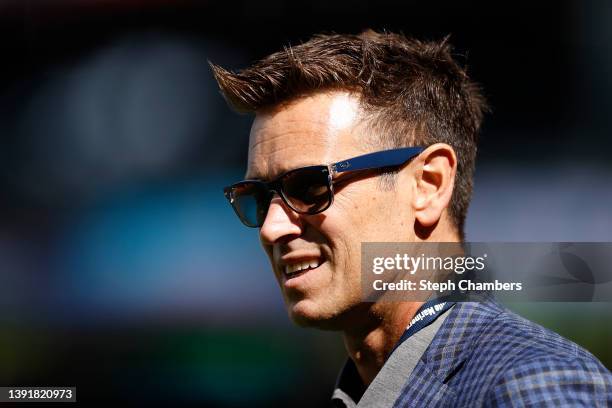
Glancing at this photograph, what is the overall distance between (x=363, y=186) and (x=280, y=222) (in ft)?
0.93

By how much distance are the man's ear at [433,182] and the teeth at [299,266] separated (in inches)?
13.8

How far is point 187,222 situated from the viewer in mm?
5492

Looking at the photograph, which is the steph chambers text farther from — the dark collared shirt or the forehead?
the forehead

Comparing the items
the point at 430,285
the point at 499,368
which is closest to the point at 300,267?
the point at 430,285

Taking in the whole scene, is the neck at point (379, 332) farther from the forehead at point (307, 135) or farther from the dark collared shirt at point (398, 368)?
the forehead at point (307, 135)

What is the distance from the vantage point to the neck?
2152mm

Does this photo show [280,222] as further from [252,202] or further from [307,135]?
[307,135]

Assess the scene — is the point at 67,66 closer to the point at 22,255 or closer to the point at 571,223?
the point at 22,255

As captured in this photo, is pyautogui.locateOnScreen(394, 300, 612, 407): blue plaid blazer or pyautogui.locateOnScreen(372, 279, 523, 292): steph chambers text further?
pyautogui.locateOnScreen(372, 279, 523, 292): steph chambers text

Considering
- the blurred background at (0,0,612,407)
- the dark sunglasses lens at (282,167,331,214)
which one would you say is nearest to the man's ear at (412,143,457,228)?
the dark sunglasses lens at (282,167,331,214)

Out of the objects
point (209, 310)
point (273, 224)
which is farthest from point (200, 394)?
point (273, 224)

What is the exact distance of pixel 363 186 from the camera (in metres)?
2.17

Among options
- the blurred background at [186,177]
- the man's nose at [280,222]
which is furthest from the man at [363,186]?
the blurred background at [186,177]

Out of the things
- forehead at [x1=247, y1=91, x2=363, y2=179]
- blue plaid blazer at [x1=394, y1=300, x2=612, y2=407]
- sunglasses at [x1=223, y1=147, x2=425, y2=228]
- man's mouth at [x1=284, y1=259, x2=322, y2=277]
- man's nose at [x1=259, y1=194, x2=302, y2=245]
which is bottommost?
blue plaid blazer at [x1=394, y1=300, x2=612, y2=407]
